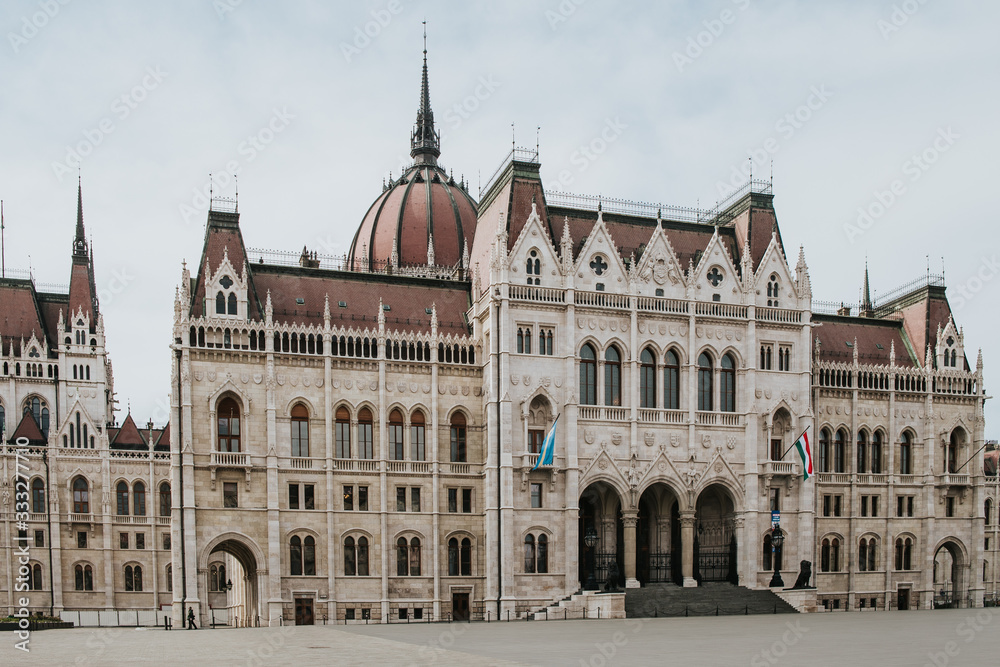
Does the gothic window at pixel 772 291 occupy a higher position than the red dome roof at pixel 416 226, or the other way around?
the red dome roof at pixel 416 226

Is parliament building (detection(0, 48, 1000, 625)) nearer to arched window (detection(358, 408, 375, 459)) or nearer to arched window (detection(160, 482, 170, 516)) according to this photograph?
arched window (detection(358, 408, 375, 459))

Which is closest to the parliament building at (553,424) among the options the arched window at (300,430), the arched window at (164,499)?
the arched window at (300,430)

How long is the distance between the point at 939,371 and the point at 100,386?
69.7 meters

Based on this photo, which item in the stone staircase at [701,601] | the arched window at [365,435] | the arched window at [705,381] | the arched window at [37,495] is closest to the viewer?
the stone staircase at [701,601]

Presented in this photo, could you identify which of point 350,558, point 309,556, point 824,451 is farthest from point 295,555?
point 824,451

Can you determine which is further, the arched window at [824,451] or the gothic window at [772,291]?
the arched window at [824,451]

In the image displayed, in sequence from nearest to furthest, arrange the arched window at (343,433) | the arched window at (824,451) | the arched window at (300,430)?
the arched window at (300,430) < the arched window at (343,433) < the arched window at (824,451)

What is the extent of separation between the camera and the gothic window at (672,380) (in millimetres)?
59844

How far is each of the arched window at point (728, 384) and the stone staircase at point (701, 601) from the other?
10305mm

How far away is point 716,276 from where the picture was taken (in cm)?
6169

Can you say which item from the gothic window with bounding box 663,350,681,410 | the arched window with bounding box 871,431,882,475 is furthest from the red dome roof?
the arched window with bounding box 871,431,882,475

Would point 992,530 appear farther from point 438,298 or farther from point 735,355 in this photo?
point 438,298

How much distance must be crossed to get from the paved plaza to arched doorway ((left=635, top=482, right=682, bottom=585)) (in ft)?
39.6

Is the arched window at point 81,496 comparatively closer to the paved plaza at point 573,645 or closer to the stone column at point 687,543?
the paved plaza at point 573,645
